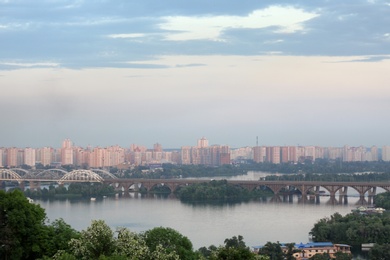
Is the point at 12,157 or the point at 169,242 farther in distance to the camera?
the point at 12,157

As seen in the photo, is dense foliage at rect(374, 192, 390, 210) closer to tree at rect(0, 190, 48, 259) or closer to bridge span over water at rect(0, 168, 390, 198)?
bridge span over water at rect(0, 168, 390, 198)

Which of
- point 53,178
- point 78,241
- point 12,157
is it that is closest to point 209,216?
point 78,241

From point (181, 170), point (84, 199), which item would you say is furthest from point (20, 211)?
point (181, 170)

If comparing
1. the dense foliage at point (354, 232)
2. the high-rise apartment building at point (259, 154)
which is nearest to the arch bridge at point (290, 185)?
the dense foliage at point (354, 232)

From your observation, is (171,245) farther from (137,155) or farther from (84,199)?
(137,155)

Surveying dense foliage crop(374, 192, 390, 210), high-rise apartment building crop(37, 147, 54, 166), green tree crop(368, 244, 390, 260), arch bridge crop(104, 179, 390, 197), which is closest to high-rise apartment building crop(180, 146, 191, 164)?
high-rise apartment building crop(37, 147, 54, 166)

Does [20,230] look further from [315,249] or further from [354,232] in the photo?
[354,232]
